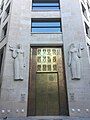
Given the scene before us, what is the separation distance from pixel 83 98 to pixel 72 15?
8795 mm

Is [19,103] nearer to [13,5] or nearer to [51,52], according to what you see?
[51,52]

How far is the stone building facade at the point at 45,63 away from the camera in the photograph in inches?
609

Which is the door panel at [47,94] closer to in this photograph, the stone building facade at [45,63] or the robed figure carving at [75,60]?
the stone building facade at [45,63]

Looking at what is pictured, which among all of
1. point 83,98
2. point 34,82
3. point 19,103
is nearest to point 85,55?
point 83,98

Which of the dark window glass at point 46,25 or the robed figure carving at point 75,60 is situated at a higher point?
the dark window glass at point 46,25

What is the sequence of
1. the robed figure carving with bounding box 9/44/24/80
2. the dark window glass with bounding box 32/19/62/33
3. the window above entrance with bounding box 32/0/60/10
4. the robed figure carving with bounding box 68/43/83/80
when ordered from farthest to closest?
the window above entrance with bounding box 32/0/60/10, the dark window glass with bounding box 32/19/62/33, the robed figure carving with bounding box 68/43/83/80, the robed figure carving with bounding box 9/44/24/80

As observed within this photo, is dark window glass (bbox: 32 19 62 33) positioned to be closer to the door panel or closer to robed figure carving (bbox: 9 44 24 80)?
robed figure carving (bbox: 9 44 24 80)

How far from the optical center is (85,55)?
688 inches

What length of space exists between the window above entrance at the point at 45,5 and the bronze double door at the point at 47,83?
5471 mm

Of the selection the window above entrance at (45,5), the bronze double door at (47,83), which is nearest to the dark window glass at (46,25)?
the window above entrance at (45,5)

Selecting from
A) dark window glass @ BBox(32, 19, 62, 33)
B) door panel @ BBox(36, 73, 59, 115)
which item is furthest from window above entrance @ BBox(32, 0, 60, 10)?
door panel @ BBox(36, 73, 59, 115)

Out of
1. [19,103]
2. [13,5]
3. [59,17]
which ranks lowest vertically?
[19,103]

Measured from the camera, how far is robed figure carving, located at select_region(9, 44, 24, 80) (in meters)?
16.3

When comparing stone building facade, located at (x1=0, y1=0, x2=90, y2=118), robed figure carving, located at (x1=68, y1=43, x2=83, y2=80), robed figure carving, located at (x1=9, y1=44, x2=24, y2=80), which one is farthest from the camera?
robed figure carving, located at (x1=68, y1=43, x2=83, y2=80)
